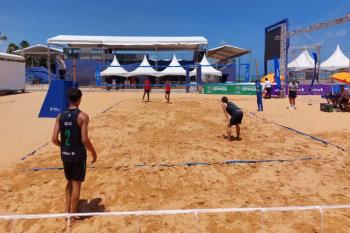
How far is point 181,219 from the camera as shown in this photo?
3.67m

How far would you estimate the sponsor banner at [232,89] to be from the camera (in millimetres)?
26281

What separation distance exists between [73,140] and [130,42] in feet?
144

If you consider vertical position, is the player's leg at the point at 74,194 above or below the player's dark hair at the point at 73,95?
below

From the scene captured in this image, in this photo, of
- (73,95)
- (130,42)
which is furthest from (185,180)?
(130,42)

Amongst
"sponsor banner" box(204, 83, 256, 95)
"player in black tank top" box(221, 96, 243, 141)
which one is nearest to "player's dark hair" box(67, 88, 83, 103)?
"player in black tank top" box(221, 96, 243, 141)

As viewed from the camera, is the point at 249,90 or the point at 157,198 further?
the point at 249,90

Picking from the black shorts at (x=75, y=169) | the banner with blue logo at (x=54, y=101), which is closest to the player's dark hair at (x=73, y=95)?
the black shorts at (x=75, y=169)

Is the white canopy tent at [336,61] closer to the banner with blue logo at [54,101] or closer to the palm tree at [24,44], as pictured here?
the banner with blue logo at [54,101]

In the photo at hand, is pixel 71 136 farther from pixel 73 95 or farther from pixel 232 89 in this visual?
pixel 232 89

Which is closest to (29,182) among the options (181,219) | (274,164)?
(181,219)

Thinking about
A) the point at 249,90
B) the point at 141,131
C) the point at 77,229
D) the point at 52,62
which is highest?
the point at 52,62

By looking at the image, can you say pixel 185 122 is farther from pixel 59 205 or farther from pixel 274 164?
pixel 59 205

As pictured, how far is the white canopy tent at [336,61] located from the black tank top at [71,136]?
38.7 m

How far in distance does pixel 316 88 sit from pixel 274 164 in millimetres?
22231
